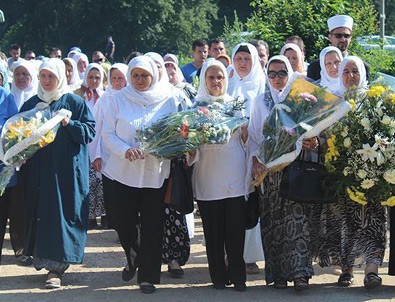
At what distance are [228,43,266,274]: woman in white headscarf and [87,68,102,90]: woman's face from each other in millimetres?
2686

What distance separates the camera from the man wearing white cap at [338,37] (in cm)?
923

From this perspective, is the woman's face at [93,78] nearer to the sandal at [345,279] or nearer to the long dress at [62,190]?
the long dress at [62,190]

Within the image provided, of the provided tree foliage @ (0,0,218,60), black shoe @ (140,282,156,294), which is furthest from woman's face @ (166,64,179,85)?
tree foliage @ (0,0,218,60)

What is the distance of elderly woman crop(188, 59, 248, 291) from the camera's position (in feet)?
25.2

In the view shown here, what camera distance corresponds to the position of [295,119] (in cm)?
735

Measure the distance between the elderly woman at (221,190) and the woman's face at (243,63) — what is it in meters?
0.87

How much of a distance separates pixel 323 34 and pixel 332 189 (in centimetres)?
468

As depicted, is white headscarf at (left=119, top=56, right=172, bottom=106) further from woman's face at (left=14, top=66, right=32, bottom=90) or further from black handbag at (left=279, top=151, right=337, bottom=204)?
woman's face at (left=14, top=66, right=32, bottom=90)

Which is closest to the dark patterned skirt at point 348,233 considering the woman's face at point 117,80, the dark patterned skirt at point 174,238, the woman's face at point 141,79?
the dark patterned skirt at point 174,238

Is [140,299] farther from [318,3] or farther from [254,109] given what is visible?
[318,3]

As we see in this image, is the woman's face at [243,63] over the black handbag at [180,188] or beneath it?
over

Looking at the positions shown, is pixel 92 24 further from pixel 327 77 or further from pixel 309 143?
pixel 309 143

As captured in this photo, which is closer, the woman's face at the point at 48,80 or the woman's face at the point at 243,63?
the woman's face at the point at 48,80

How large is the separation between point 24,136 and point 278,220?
225 centimetres
